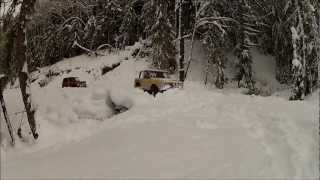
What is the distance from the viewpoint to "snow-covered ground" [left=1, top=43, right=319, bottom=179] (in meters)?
11.9

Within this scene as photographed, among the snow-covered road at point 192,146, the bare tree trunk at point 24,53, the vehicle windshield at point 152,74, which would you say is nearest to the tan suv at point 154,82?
the vehicle windshield at point 152,74

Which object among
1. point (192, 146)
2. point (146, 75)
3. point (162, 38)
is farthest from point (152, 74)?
point (192, 146)

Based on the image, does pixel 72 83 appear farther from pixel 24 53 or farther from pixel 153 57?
pixel 24 53

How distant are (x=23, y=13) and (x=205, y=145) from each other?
7.35 metres

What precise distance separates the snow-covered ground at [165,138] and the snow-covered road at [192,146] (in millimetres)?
21

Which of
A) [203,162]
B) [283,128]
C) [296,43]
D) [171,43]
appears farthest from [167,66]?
[203,162]

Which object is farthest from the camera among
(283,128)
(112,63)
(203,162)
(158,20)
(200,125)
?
(112,63)

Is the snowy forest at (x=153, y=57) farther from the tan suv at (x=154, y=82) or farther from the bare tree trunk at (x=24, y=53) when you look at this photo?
the tan suv at (x=154, y=82)

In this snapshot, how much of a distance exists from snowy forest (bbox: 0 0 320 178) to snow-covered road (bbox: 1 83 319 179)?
0.36ft

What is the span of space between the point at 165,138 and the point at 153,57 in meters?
23.2

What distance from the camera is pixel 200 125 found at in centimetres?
1580

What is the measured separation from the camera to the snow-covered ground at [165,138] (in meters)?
11.9

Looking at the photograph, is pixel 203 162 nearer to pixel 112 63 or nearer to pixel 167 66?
pixel 167 66

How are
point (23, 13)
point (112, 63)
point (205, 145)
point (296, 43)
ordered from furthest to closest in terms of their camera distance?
point (112, 63), point (296, 43), point (23, 13), point (205, 145)
